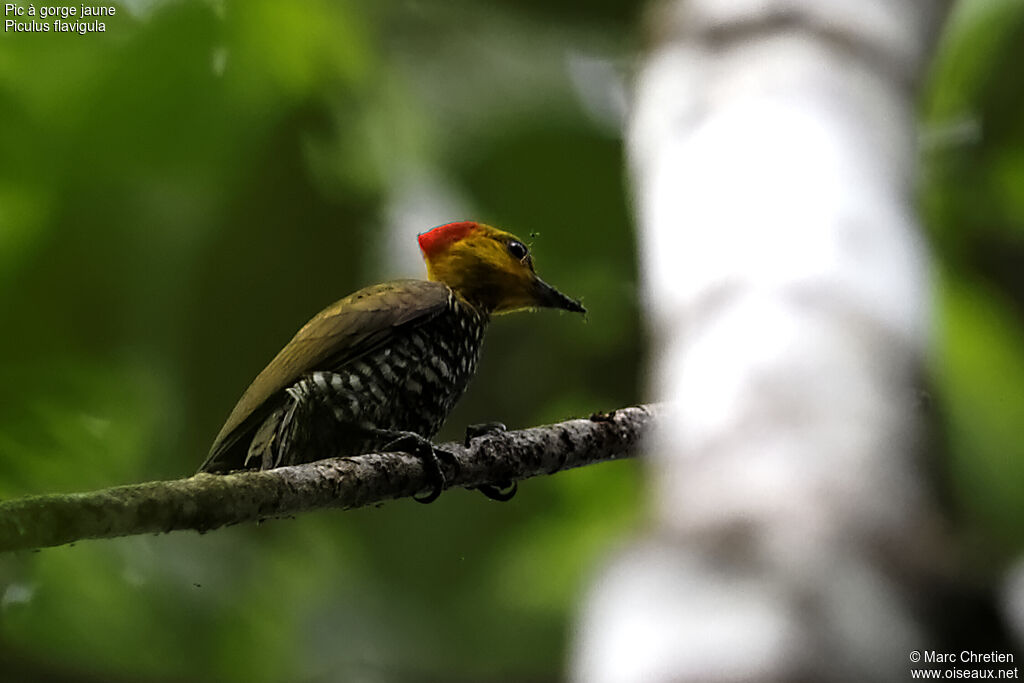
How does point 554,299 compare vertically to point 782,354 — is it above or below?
above

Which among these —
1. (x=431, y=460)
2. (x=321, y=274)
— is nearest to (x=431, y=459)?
(x=431, y=460)

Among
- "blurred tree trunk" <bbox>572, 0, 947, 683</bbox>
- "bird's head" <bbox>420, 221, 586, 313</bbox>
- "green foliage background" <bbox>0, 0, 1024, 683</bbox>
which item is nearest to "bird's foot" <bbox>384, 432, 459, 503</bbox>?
"green foliage background" <bbox>0, 0, 1024, 683</bbox>

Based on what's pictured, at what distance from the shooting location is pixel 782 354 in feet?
3.22

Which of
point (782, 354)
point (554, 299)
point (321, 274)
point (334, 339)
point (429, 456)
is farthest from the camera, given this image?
point (321, 274)

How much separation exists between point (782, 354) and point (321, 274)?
13.1 feet

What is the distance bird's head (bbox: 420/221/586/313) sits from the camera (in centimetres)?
→ 447

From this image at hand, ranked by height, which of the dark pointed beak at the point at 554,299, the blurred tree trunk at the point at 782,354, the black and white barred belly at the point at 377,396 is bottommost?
the blurred tree trunk at the point at 782,354

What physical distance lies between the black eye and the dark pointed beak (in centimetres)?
13

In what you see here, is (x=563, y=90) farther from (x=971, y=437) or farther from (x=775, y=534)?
(x=775, y=534)

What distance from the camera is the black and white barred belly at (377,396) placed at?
3.56 meters

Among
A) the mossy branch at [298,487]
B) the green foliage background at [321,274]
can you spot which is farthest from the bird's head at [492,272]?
the mossy branch at [298,487]

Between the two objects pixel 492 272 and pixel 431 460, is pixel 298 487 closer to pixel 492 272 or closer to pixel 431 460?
pixel 431 460

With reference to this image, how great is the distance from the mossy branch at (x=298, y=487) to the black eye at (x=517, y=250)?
1.29m

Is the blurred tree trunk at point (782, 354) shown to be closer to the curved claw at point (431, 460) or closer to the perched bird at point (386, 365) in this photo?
the curved claw at point (431, 460)
